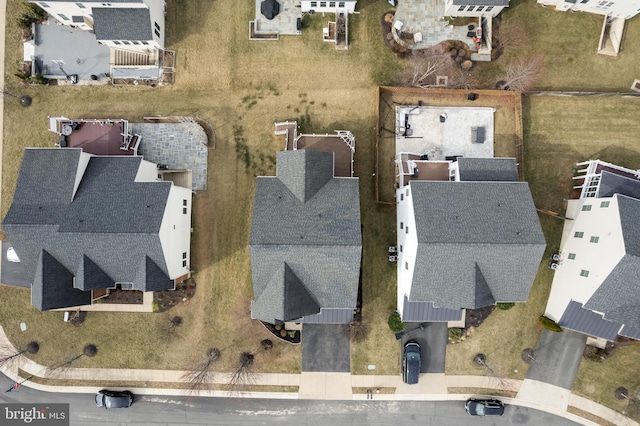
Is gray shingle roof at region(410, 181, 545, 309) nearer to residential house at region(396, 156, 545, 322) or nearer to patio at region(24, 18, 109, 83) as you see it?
residential house at region(396, 156, 545, 322)

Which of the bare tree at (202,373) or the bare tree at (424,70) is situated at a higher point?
the bare tree at (424,70)

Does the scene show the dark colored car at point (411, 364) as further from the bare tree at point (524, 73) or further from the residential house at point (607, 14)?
the residential house at point (607, 14)

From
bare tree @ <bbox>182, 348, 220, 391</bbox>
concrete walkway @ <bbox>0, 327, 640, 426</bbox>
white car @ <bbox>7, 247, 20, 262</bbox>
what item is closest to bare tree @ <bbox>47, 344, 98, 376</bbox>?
concrete walkway @ <bbox>0, 327, 640, 426</bbox>

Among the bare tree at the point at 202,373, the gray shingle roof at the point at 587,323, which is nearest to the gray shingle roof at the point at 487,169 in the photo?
the gray shingle roof at the point at 587,323

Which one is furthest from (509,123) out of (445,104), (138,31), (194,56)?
(138,31)

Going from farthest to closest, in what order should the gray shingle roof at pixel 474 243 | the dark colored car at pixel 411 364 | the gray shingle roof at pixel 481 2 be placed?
the dark colored car at pixel 411 364, the gray shingle roof at pixel 481 2, the gray shingle roof at pixel 474 243

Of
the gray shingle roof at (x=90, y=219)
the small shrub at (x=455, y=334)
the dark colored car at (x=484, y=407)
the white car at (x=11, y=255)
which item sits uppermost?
the gray shingle roof at (x=90, y=219)

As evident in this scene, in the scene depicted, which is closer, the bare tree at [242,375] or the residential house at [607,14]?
the residential house at [607,14]
